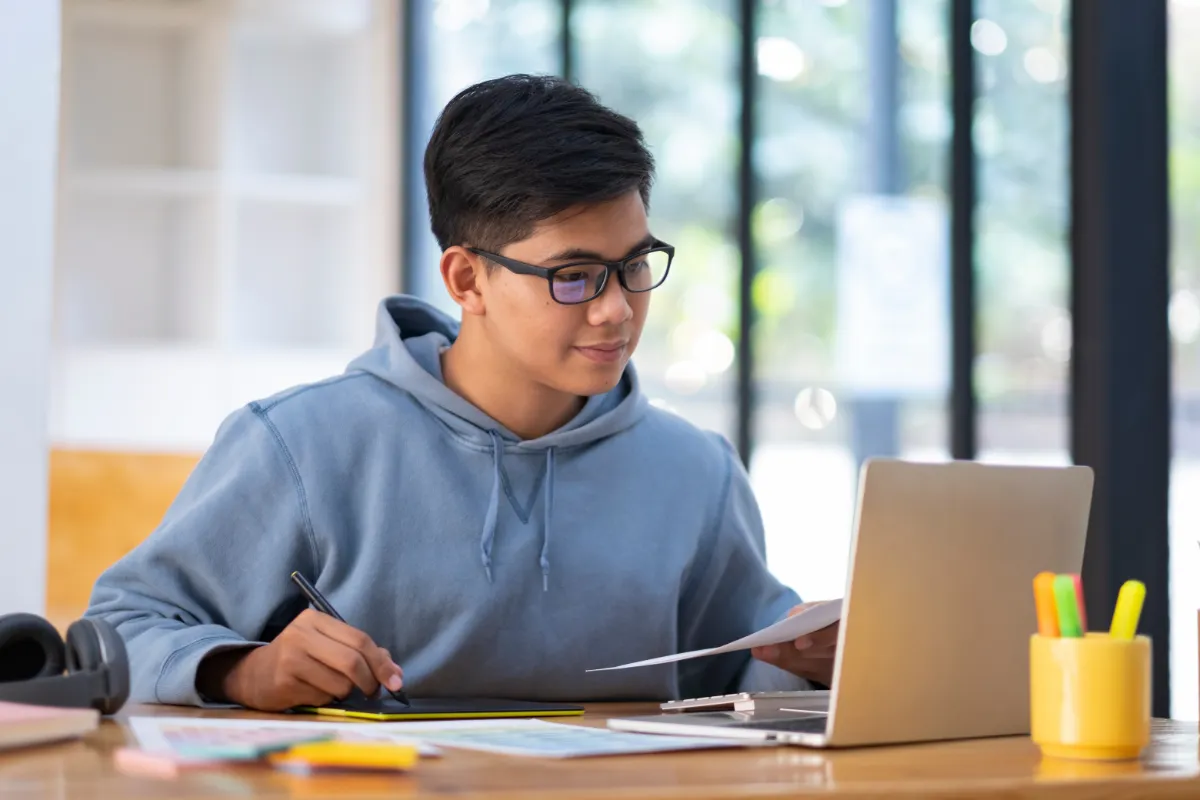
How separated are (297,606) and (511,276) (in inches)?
15.3

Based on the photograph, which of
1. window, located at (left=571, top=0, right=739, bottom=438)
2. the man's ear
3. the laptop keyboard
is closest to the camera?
the laptop keyboard

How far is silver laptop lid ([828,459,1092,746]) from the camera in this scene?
1.05 metres

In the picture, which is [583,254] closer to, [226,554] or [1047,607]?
[226,554]

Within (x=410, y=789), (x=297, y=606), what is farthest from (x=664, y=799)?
(x=297, y=606)

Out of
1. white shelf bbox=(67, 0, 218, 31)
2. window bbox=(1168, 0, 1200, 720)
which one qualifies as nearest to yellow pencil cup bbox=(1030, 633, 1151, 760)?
window bbox=(1168, 0, 1200, 720)

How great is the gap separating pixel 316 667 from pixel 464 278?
537mm

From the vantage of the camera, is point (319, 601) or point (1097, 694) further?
point (319, 601)

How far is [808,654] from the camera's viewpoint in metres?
1.42

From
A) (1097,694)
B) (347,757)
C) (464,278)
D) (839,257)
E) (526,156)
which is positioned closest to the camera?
(347,757)

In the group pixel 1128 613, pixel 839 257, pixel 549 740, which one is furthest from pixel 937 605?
pixel 839 257

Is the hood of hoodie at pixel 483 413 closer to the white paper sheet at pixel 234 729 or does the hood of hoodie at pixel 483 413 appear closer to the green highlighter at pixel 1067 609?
the white paper sheet at pixel 234 729

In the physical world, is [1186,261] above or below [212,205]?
below

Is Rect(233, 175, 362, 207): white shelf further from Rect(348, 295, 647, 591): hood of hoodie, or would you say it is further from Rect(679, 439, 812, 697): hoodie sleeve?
Rect(679, 439, 812, 697): hoodie sleeve

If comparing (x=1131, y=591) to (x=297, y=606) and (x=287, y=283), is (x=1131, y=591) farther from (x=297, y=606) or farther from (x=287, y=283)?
(x=287, y=283)
